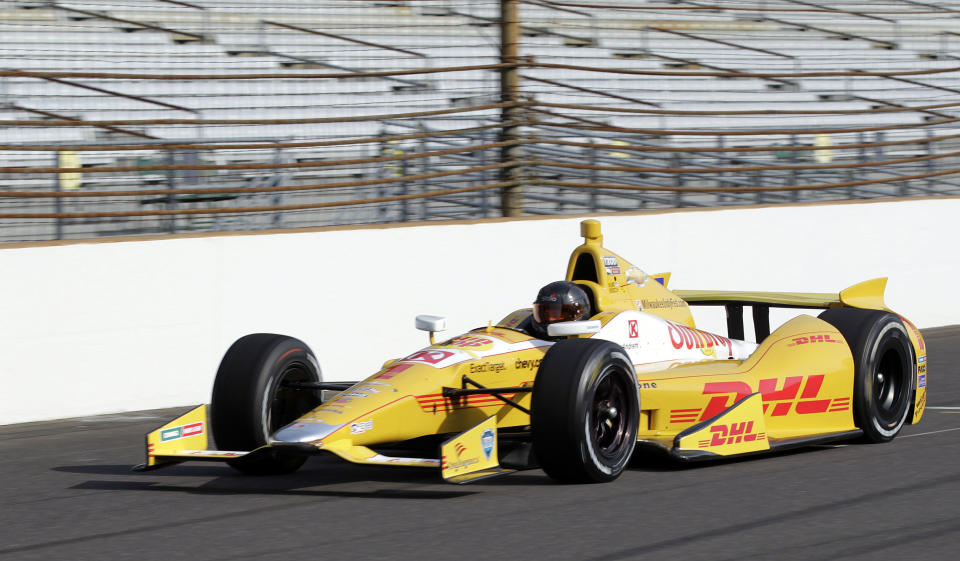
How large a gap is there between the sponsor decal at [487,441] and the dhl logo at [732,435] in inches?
44.3

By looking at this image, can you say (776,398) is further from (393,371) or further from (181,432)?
(181,432)

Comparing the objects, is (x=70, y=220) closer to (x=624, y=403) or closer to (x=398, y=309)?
(x=398, y=309)

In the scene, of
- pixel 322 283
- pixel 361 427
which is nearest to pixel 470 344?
pixel 361 427

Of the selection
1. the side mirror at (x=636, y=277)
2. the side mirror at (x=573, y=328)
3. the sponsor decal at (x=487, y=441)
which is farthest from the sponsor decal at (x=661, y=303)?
the sponsor decal at (x=487, y=441)

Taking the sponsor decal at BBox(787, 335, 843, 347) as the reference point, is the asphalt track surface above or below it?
below

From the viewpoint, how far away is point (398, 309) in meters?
10.2

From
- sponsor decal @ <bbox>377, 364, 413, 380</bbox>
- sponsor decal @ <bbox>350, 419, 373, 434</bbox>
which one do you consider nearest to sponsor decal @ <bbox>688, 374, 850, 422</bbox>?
sponsor decal @ <bbox>377, 364, 413, 380</bbox>

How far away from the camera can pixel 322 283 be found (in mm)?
9906

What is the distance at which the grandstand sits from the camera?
9664 millimetres

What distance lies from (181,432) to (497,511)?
5.35 ft

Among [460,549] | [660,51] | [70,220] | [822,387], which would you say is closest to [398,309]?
[70,220]

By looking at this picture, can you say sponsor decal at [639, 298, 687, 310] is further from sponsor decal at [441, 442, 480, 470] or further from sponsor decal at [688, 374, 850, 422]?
sponsor decal at [441, 442, 480, 470]

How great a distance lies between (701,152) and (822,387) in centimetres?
590

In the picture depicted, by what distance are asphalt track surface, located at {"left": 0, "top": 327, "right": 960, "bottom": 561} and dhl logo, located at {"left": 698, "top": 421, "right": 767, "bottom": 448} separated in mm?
143
